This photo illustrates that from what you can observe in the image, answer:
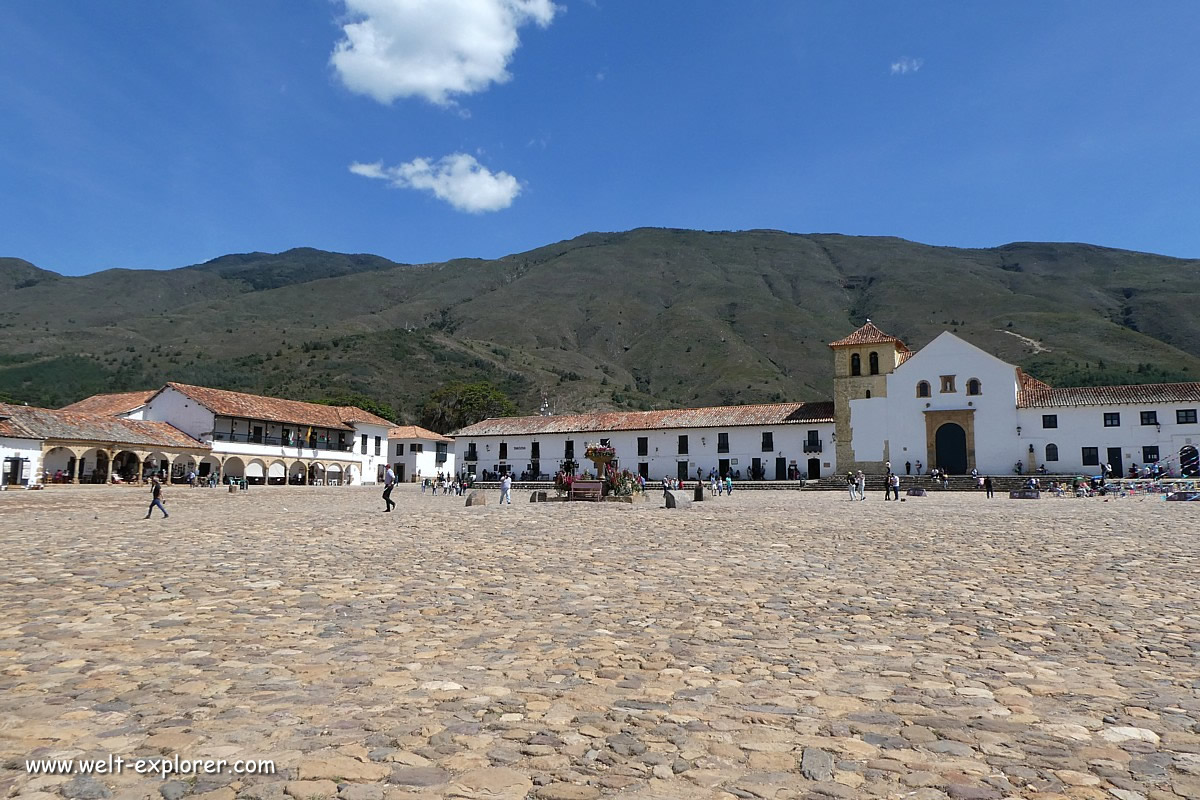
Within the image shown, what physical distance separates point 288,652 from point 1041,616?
600cm

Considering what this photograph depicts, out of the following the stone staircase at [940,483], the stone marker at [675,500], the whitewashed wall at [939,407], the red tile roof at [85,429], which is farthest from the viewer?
the whitewashed wall at [939,407]

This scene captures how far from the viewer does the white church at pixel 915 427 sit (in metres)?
41.4

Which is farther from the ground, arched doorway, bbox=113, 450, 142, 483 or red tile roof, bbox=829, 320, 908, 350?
red tile roof, bbox=829, 320, 908, 350

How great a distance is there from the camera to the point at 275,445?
2021 inches

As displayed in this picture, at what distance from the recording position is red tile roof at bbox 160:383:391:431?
47.5m

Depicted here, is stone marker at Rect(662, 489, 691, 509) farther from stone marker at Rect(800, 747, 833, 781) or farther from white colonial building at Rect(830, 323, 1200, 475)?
white colonial building at Rect(830, 323, 1200, 475)

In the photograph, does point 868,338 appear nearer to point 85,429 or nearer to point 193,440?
point 193,440

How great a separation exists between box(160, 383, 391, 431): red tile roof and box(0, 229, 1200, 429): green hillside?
96.9ft

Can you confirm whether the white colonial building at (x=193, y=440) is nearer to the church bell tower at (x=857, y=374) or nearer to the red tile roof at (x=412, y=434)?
the red tile roof at (x=412, y=434)

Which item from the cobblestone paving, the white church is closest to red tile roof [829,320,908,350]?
the white church

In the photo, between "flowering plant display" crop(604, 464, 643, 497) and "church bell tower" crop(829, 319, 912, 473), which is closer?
"flowering plant display" crop(604, 464, 643, 497)

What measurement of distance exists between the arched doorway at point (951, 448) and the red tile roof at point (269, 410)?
133 feet

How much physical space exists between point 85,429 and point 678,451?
35087 millimetres

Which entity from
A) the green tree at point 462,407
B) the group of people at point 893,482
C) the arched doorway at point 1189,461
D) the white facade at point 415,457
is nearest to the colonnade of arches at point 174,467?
the white facade at point 415,457
